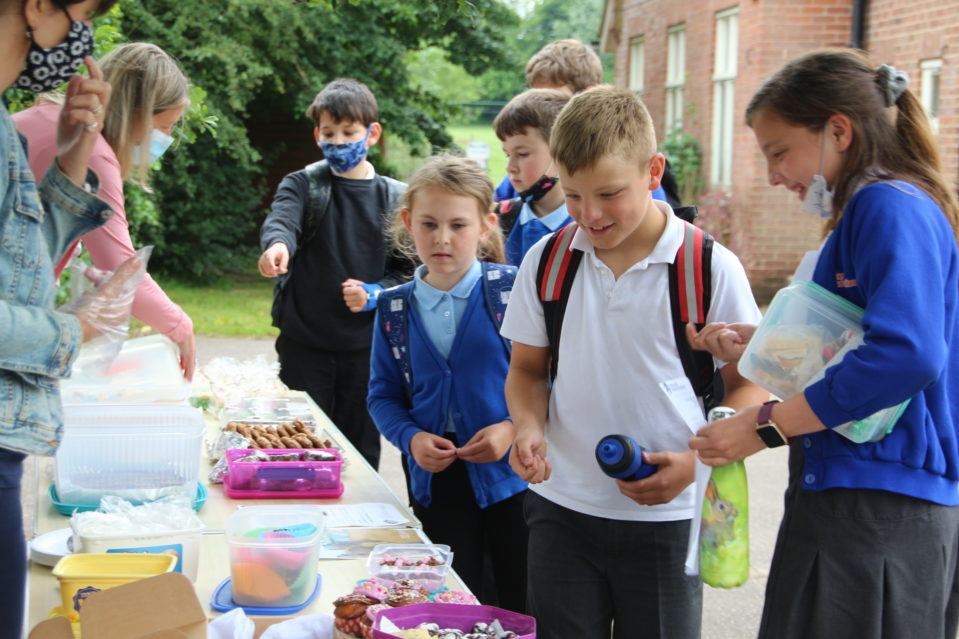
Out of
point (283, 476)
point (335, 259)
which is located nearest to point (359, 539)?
point (283, 476)

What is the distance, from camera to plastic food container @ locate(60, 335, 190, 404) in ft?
9.93

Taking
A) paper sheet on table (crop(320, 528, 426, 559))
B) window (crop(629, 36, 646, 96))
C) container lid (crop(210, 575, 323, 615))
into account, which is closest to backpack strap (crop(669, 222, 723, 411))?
paper sheet on table (crop(320, 528, 426, 559))

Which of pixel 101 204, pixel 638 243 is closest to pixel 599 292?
pixel 638 243

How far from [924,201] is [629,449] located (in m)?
0.76

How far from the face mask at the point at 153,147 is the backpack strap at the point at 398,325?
783 millimetres

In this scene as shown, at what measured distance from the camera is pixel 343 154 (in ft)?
14.4

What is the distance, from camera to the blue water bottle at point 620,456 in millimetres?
2086

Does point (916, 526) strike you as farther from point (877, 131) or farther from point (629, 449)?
point (877, 131)

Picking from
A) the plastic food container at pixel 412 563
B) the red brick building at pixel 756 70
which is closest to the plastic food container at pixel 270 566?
the plastic food container at pixel 412 563

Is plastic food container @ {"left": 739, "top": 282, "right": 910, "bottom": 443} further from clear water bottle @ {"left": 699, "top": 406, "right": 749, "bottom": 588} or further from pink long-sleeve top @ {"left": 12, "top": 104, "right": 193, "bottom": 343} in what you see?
pink long-sleeve top @ {"left": 12, "top": 104, "right": 193, "bottom": 343}

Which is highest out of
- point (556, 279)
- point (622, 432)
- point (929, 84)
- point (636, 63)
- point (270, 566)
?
point (636, 63)

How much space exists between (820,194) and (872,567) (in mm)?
774

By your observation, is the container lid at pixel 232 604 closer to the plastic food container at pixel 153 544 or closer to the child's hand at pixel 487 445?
the plastic food container at pixel 153 544

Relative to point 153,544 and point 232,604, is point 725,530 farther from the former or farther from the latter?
point 153,544
